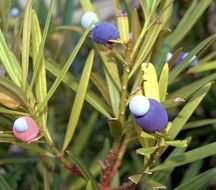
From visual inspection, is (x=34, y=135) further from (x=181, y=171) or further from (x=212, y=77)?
(x=181, y=171)

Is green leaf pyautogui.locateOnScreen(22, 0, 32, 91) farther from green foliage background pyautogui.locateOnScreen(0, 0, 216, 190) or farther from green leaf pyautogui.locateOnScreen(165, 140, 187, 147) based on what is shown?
green leaf pyautogui.locateOnScreen(165, 140, 187, 147)

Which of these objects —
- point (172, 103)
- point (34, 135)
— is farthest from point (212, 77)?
point (34, 135)

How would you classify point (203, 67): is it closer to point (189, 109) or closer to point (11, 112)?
point (189, 109)

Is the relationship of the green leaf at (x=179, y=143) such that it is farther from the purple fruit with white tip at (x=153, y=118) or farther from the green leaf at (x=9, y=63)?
the green leaf at (x=9, y=63)

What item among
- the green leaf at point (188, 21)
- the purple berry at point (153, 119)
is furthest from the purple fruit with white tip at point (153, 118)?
the green leaf at point (188, 21)

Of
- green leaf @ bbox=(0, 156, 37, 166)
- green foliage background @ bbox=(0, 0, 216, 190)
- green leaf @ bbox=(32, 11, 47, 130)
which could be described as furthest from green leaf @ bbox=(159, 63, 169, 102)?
green leaf @ bbox=(0, 156, 37, 166)
